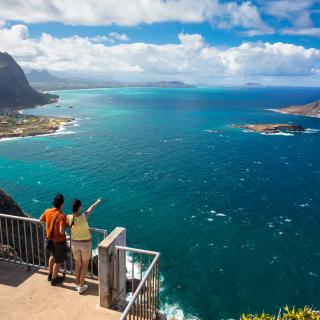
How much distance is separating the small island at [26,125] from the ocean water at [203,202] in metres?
9.41

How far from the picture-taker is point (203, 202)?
48.8 metres

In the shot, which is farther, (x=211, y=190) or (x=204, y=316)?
(x=211, y=190)

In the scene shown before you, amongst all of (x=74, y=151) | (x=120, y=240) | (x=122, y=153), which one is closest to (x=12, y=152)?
(x=74, y=151)

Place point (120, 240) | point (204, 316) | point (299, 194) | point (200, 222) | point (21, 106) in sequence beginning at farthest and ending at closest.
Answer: point (21, 106), point (299, 194), point (200, 222), point (204, 316), point (120, 240)

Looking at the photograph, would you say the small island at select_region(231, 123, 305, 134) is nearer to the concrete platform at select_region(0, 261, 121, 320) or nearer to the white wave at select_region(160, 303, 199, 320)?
the white wave at select_region(160, 303, 199, 320)

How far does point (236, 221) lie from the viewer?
4272cm

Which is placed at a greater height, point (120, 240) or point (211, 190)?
point (120, 240)

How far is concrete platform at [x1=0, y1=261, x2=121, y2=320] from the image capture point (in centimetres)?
984

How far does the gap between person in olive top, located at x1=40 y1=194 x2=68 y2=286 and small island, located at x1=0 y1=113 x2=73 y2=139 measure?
97.5 meters

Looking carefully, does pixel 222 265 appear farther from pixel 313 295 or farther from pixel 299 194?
pixel 299 194

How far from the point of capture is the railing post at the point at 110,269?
31.4 feet

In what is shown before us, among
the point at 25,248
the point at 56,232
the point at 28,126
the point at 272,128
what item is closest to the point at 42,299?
the point at 56,232

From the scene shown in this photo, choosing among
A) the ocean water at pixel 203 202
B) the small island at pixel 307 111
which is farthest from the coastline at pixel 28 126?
the small island at pixel 307 111

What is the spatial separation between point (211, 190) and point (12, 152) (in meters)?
50.8
